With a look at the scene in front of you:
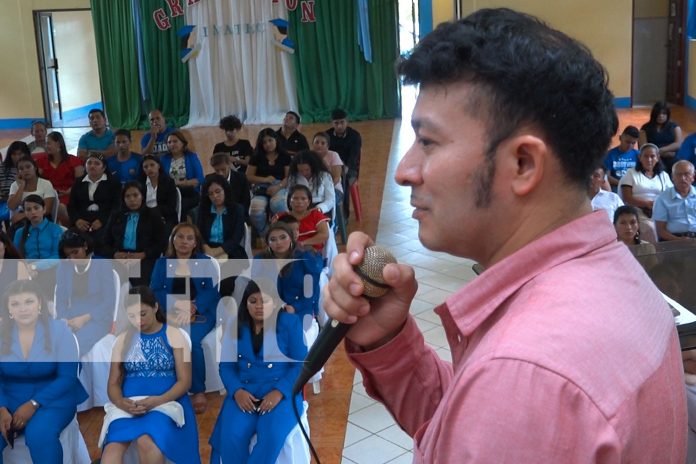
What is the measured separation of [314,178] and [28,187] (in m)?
2.35

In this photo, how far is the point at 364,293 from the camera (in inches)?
44.1

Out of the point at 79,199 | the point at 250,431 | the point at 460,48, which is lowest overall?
the point at 250,431

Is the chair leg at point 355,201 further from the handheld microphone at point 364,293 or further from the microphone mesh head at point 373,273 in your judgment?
the microphone mesh head at point 373,273

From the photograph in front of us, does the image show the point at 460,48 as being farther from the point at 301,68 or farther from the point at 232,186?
the point at 301,68

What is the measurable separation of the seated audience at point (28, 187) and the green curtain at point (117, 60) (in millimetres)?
8802

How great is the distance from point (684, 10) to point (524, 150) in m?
15.4

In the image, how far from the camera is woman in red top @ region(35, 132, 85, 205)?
7875 mm

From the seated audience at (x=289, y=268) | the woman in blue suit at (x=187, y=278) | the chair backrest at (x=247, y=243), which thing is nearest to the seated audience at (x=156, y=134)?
the chair backrest at (x=247, y=243)

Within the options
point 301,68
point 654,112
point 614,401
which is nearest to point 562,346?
point 614,401

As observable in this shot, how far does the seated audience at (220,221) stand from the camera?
5980 mm

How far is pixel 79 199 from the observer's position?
22.9ft

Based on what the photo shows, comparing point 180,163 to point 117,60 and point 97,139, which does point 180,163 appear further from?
point 117,60

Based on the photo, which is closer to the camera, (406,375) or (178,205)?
(406,375)

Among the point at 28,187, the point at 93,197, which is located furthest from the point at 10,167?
the point at 93,197
